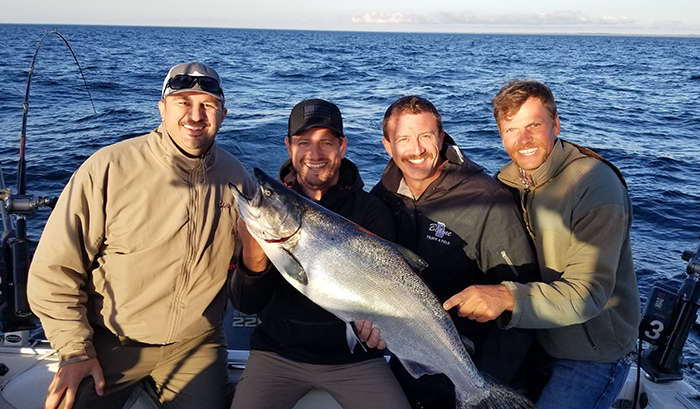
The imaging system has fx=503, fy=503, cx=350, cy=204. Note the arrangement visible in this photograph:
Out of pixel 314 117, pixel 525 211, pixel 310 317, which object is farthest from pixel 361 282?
pixel 525 211

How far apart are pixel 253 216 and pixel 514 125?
198cm

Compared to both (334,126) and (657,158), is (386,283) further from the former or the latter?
(657,158)

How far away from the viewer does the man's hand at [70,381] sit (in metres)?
3.17

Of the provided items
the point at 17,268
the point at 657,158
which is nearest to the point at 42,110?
the point at 17,268

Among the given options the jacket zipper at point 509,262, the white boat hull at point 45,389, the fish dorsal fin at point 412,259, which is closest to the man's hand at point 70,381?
the white boat hull at point 45,389

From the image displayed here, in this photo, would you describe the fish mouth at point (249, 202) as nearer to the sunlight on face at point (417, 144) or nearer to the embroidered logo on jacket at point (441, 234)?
the sunlight on face at point (417, 144)

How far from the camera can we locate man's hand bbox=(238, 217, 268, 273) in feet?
10.7

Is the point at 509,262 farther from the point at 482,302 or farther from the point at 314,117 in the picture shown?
the point at 314,117

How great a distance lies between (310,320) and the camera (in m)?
3.58

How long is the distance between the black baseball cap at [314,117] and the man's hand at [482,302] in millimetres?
1520

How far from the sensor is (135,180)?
136 inches

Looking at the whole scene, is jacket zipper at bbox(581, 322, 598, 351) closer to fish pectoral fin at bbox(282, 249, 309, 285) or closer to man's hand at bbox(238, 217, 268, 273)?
fish pectoral fin at bbox(282, 249, 309, 285)

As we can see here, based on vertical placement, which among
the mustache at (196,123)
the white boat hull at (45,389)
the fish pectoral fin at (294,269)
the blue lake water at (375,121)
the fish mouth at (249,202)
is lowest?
the blue lake water at (375,121)

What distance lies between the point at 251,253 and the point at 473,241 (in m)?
1.58
